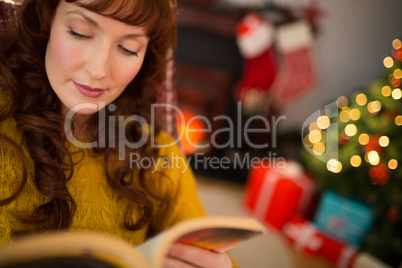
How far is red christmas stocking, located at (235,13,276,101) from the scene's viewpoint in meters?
2.54

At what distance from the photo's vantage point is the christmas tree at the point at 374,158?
1.77 m

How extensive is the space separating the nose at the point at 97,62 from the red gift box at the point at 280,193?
1736 millimetres

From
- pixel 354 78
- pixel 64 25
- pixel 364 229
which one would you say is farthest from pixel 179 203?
pixel 354 78

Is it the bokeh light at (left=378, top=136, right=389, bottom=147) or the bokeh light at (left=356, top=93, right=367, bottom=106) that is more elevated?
the bokeh light at (left=356, top=93, right=367, bottom=106)

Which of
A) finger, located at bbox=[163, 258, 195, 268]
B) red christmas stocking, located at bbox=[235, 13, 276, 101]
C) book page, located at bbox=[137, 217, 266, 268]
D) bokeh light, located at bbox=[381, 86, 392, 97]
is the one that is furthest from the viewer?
red christmas stocking, located at bbox=[235, 13, 276, 101]

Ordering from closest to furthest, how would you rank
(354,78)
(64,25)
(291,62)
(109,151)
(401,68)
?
(64,25) → (109,151) → (401,68) → (291,62) → (354,78)

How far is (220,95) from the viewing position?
2.78 metres

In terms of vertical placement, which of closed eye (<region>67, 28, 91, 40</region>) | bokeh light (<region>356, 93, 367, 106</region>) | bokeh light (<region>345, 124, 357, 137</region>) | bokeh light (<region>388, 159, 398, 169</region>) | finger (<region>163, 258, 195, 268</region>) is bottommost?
finger (<region>163, 258, 195, 268</region>)

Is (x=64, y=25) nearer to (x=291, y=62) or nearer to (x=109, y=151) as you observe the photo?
(x=109, y=151)

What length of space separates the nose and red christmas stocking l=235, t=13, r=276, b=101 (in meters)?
2.06

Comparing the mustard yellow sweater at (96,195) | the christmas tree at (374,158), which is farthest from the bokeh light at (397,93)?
the mustard yellow sweater at (96,195)

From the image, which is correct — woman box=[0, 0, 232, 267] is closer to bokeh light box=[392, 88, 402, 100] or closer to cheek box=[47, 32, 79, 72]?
cheek box=[47, 32, 79, 72]

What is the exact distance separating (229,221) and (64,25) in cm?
50

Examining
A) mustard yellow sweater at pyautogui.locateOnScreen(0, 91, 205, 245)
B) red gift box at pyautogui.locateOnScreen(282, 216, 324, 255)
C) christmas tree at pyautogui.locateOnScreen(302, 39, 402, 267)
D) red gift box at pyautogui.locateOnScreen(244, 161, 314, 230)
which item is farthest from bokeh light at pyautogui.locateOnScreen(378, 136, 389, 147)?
mustard yellow sweater at pyautogui.locateOnScreen(0, 91, 205, 245)
